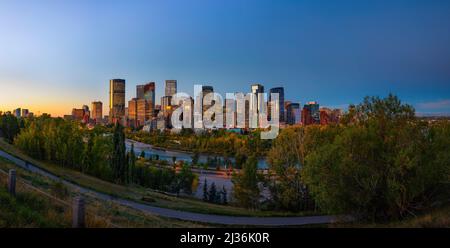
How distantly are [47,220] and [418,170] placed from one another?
676 inches

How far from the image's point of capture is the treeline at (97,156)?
41406 millimetres

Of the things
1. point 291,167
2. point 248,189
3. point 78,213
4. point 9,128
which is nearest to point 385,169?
point 291,167

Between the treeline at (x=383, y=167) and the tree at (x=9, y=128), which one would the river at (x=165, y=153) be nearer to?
the tree at (x=9, y=128)

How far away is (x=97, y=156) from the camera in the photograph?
41781 mm

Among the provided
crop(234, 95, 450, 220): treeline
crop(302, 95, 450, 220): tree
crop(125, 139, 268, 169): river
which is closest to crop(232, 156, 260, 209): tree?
crop(234, 95, 450, 220): treeline

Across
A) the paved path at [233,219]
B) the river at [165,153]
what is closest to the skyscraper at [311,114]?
the river at [165,153]

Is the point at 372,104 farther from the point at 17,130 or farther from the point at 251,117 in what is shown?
the point at 251,117

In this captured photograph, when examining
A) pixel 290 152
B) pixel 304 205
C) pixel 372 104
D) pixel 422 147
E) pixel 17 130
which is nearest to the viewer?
pixel 422 147

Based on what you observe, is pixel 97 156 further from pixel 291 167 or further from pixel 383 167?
pixel 383 167

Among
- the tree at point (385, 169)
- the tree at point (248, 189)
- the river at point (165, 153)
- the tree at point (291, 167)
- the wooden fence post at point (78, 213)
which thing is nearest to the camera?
the wooden fence post at point (78, 213)

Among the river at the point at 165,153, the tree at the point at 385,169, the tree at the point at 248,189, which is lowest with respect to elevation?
the river at the point at 165,153

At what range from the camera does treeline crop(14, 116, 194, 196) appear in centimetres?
4141
